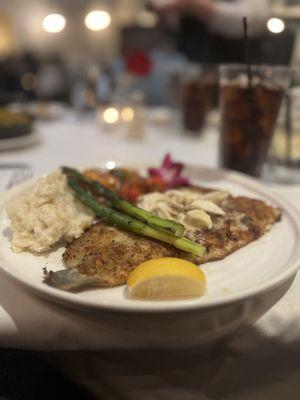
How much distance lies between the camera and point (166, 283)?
0.93 meters

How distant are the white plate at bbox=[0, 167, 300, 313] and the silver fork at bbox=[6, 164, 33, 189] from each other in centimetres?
34

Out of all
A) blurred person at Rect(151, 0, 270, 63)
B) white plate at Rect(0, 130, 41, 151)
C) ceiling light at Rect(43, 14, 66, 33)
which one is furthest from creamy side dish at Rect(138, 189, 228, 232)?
blurred person at Rect(151, 0, 270, 63)

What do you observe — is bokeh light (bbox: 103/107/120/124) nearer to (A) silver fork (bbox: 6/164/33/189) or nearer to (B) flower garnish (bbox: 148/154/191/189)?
(A) silver fork (bbox: 6/164/33/189)

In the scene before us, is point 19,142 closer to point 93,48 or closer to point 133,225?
point 133,225

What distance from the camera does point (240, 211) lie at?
4.50ft

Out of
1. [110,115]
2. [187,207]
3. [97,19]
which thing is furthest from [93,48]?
[187,207]

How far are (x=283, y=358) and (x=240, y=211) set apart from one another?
0.48 metres

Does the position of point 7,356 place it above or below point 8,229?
below

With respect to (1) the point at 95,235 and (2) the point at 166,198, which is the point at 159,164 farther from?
(1) the point at 95,235

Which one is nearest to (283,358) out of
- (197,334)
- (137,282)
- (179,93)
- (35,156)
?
(197,334)

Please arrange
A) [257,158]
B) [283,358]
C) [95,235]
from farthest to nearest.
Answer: [257,158], [95,235], [283,358]

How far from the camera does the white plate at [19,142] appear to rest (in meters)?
2.36

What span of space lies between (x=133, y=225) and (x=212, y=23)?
2.64 meters

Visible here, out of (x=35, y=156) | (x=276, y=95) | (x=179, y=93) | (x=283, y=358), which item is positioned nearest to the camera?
(x=283, y=358)
